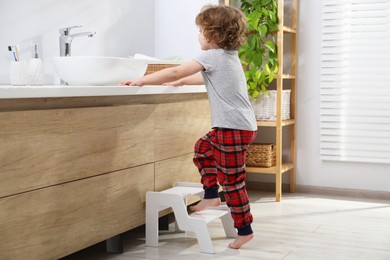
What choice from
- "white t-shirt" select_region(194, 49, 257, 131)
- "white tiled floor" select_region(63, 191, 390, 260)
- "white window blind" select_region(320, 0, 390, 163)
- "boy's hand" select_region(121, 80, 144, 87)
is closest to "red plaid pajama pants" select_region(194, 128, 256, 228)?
"white t-shirt" select_region(194, 49, 257, 131)

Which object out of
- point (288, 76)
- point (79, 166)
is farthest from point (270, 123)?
point (79, 166)

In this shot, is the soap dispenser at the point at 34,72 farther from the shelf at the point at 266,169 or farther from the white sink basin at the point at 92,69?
the shelf at the point at 266,169

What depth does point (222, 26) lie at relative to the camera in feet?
8.54

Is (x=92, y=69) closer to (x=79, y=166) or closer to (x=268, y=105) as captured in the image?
(x=79, y=166)

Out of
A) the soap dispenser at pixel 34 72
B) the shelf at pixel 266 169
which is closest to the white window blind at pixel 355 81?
the shelf at pixel 266 169

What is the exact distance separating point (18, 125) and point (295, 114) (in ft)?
8.06

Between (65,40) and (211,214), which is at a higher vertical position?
(65,40)

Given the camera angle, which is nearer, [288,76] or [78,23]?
[78,23]

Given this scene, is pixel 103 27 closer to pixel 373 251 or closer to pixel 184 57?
pixel 184 57

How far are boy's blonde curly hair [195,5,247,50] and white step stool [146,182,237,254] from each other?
0.68 meters

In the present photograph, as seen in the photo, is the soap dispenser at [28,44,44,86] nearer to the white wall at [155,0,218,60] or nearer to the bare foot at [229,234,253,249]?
the bare foot at [229,234,253,249]

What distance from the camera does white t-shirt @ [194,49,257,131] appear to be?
258 centimetres

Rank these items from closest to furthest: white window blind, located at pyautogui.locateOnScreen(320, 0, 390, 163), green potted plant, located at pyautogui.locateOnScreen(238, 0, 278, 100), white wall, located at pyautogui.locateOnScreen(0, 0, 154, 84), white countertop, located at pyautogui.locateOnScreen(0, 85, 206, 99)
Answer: white countertop, located at pyautogui.locateOnScreen(0, 85, 206, 99) → white wall, located at pyautogui.locateOnScreen(0, 0, 154, 84) → green potted plant, located at pyautogui.locateOnScreen(238, 0, 278, 100) → white window blind, located at pyautogui.locateOnScreen(320, 0, 390, 163)

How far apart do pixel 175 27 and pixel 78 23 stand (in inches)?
33.5
